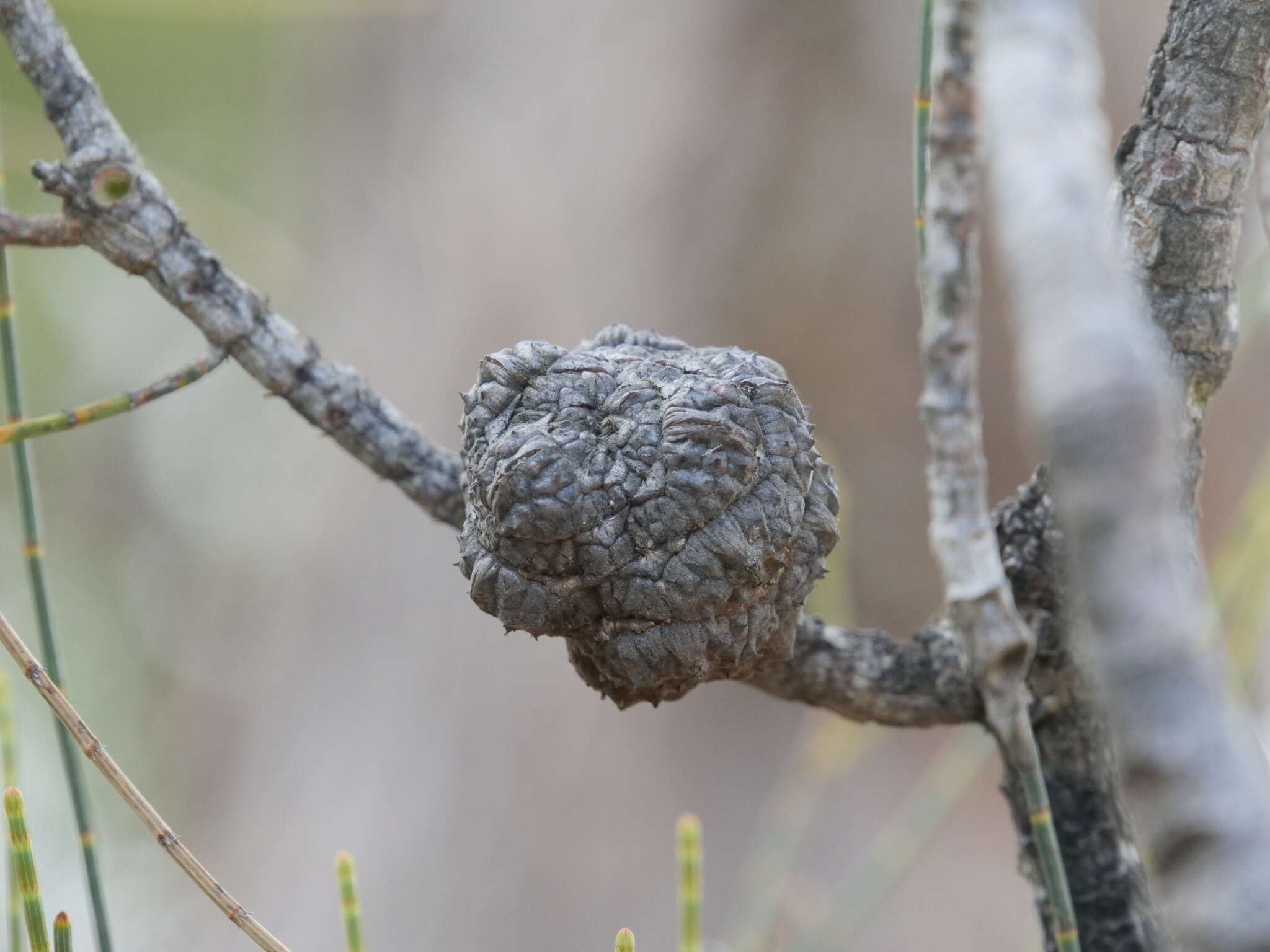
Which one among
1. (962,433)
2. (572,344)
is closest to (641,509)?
(962,433)

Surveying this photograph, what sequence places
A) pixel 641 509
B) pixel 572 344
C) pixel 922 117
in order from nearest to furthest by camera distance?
pixel 641 509
pixel 922 117
pixel 572 344

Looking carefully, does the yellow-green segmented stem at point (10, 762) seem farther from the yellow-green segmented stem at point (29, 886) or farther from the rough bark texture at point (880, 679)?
the rough bark texture at point (880, 679)

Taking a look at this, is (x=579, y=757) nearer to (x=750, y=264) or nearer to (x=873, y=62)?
(x=750, y=264)

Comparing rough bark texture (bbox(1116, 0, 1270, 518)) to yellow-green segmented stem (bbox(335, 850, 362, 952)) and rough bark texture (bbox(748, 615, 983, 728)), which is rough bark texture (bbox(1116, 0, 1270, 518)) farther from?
yellow-green segmented stem (bbox(335, 850, 362, 952))

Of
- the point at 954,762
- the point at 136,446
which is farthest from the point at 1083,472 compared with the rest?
the point at 136,446

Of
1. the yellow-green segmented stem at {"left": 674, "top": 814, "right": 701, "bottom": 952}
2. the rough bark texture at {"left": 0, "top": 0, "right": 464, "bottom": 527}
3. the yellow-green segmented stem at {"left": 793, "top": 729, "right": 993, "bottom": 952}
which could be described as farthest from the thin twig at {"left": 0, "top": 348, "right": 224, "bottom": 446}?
the yellow-green segmented stem at {"left": 793, "top": 729, "right": 993, "bottom": 952}

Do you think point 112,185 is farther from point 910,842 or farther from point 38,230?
point 910,842

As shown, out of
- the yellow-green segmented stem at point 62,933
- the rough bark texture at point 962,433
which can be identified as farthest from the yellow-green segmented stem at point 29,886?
the rough bark texture at point 962,433
